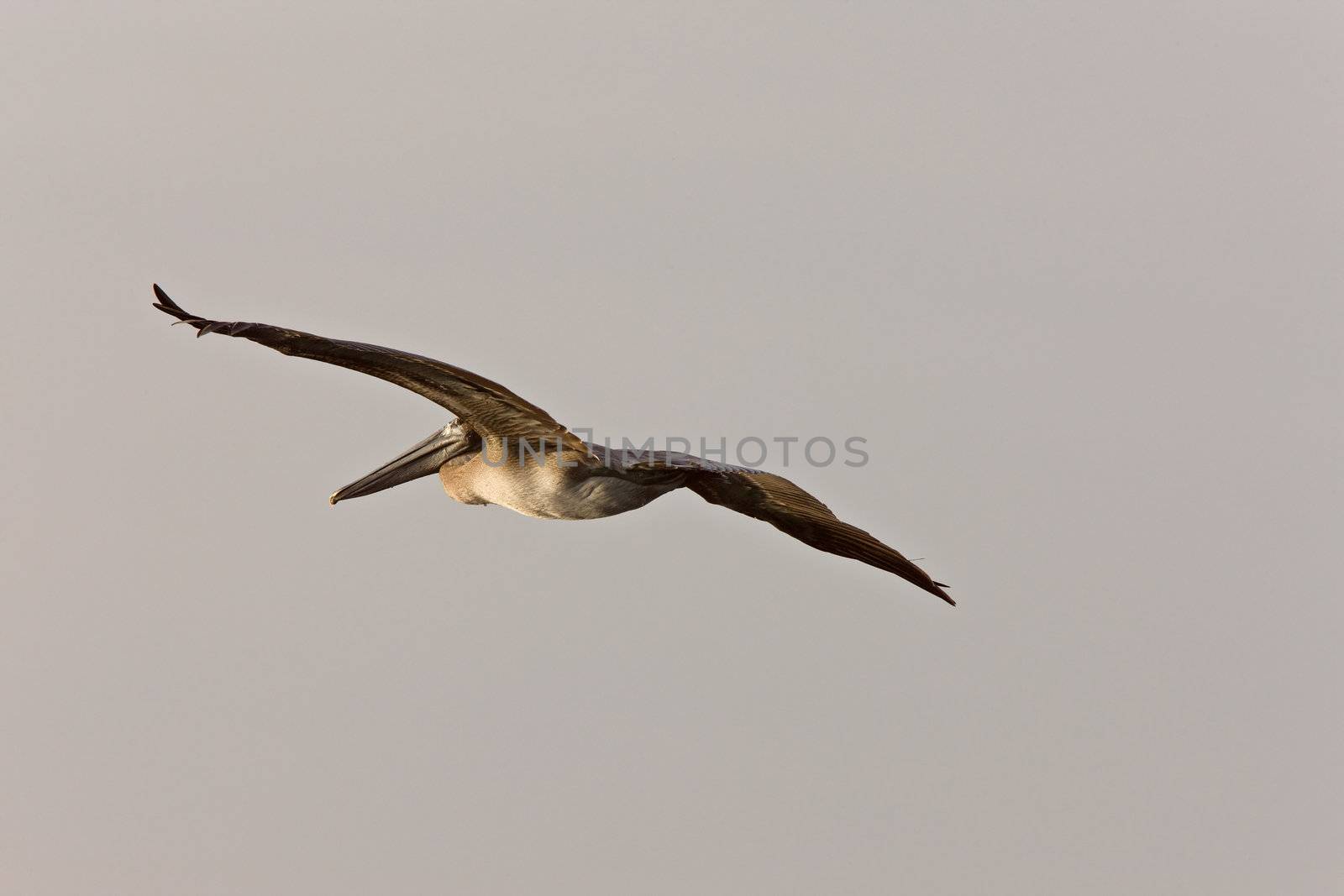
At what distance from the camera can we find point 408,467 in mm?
14648

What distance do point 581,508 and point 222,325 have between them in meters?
4.19

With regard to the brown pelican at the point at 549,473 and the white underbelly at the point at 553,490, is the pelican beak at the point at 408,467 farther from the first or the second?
the white underbelly at the point at 553,490

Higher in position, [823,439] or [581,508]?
[823,439]

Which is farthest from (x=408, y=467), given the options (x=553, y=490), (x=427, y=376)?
(x=427, y=376)

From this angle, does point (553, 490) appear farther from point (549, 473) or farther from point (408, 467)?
point (408, 467)

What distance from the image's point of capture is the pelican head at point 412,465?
47.4 feet

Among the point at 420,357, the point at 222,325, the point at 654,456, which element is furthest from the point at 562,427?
the point at 222,325

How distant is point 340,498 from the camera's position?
1455 cm

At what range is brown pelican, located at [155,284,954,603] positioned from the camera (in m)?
12.4

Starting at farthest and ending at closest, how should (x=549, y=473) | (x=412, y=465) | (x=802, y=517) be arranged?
(x=802, y=517), (x=412, y=465), (x=549, y=473)

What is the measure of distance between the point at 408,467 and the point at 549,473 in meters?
1.56

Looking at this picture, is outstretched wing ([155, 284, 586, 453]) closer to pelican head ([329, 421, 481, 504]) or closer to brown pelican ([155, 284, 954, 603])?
brown pelican ([155, 284, 954, 603])

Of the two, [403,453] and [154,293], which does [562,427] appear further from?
[154,293]

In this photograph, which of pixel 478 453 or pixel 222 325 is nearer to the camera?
pixel 222 325
